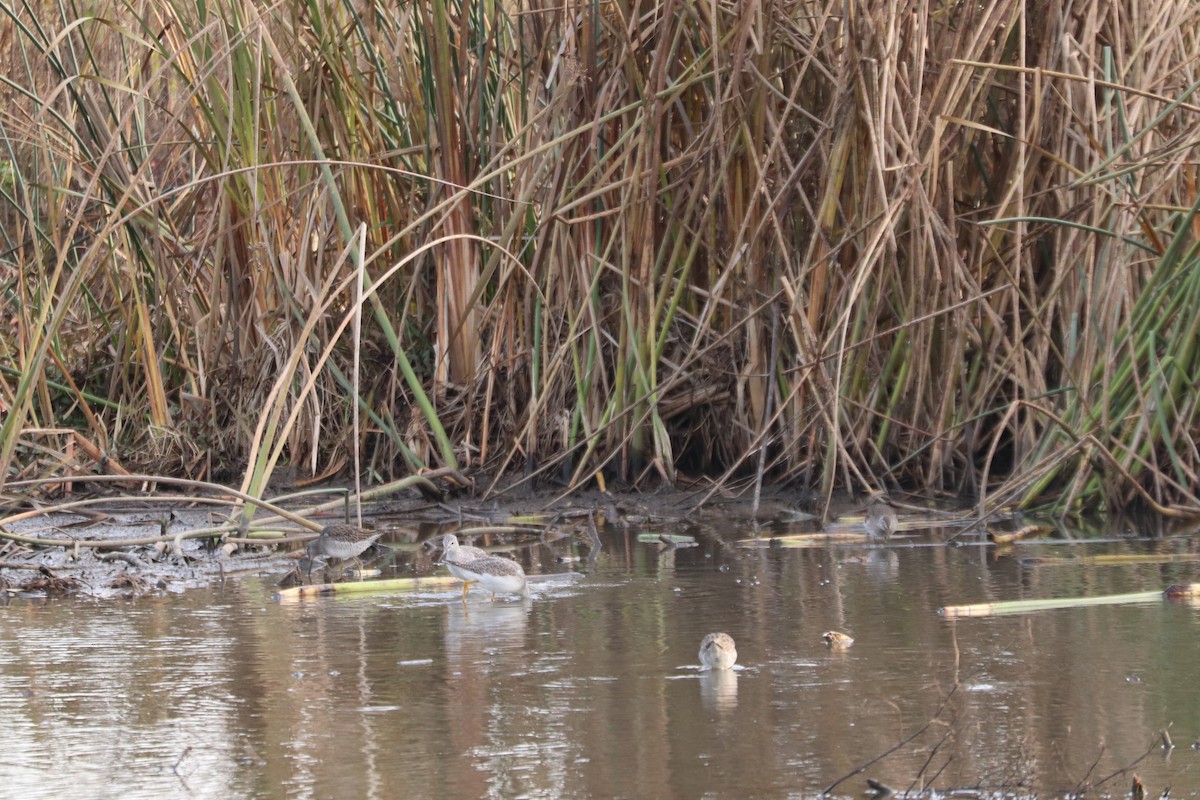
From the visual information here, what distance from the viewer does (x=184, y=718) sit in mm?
3311

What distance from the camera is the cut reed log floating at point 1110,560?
499 centimetres

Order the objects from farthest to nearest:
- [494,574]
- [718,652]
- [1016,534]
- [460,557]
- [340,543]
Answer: [1016,534]
[340,543]
[460,557]
[494,574]
[718,652]

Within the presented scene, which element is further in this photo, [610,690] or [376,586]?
[376,586]

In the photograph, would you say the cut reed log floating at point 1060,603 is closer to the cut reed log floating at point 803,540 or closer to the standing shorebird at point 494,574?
the standing shorebird at point 494,574

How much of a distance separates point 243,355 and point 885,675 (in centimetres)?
436

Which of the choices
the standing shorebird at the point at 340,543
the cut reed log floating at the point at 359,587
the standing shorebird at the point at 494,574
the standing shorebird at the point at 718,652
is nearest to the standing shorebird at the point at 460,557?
the standing shorebird at the point at 494,574

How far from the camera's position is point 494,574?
453 centimetres

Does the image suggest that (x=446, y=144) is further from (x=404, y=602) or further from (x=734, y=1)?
(x=404, y=602)

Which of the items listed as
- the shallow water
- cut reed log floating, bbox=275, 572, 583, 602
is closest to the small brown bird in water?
the shallow water

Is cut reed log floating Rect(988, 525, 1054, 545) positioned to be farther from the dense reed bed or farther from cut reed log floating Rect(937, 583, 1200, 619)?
cut reed log floating Rect(937, 583, 1200, 619)

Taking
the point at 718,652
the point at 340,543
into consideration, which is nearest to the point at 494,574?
the point at 340,543

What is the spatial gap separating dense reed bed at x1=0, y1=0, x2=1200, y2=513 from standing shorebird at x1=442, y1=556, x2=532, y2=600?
1.05 meters

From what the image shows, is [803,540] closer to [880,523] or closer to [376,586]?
[880,523]

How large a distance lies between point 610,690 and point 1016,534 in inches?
98.3
